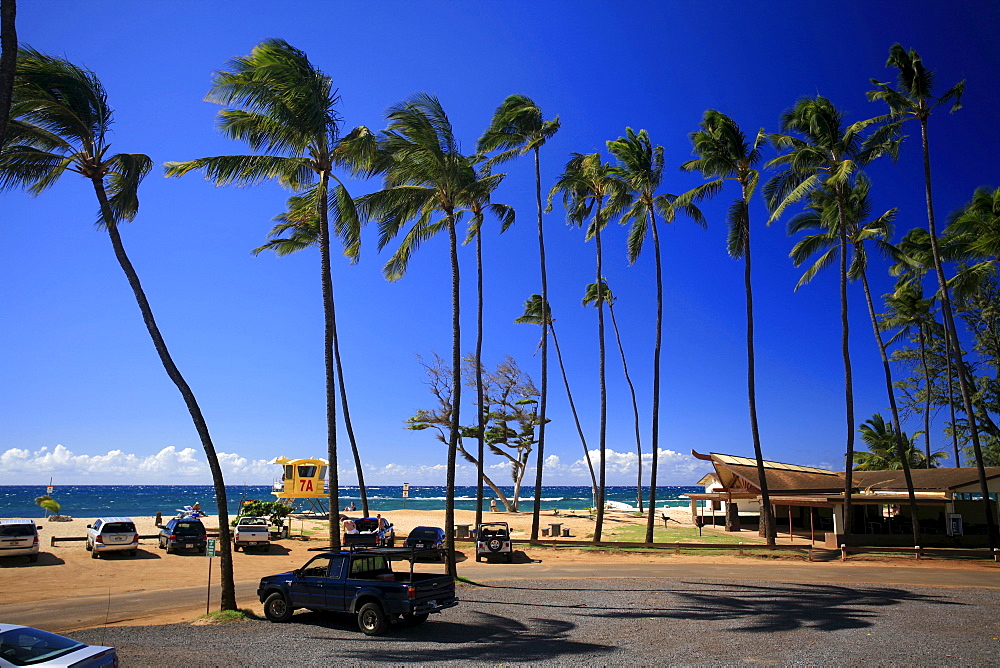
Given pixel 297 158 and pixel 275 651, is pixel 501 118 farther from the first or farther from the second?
pixel 275 651

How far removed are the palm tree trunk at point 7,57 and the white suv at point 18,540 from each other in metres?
19.9

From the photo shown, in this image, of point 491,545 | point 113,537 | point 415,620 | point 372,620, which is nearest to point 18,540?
point 113,537

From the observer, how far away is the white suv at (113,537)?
26.0 metres

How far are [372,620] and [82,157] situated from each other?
1197 cm

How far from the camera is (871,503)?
34.5 meters

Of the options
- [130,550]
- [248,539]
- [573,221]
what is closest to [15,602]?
[130,550]

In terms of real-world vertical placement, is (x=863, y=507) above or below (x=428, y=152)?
below

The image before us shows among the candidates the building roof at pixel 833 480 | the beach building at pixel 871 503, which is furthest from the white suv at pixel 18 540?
the building roof at pixel 833 480

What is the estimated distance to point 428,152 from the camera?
20.6 meters

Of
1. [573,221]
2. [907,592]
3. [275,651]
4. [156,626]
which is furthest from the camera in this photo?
[573,221]

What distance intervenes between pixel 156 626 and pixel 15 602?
648cm

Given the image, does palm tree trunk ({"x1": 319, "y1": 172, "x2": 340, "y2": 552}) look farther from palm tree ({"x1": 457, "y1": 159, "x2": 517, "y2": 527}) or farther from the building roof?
the building roof

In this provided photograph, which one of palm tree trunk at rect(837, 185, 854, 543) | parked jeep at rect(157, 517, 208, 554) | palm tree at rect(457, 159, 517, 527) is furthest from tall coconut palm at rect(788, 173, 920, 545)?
parked jeep at rect(157, 517, 208, 554)

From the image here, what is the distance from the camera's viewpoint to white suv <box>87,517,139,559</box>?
2597cm
